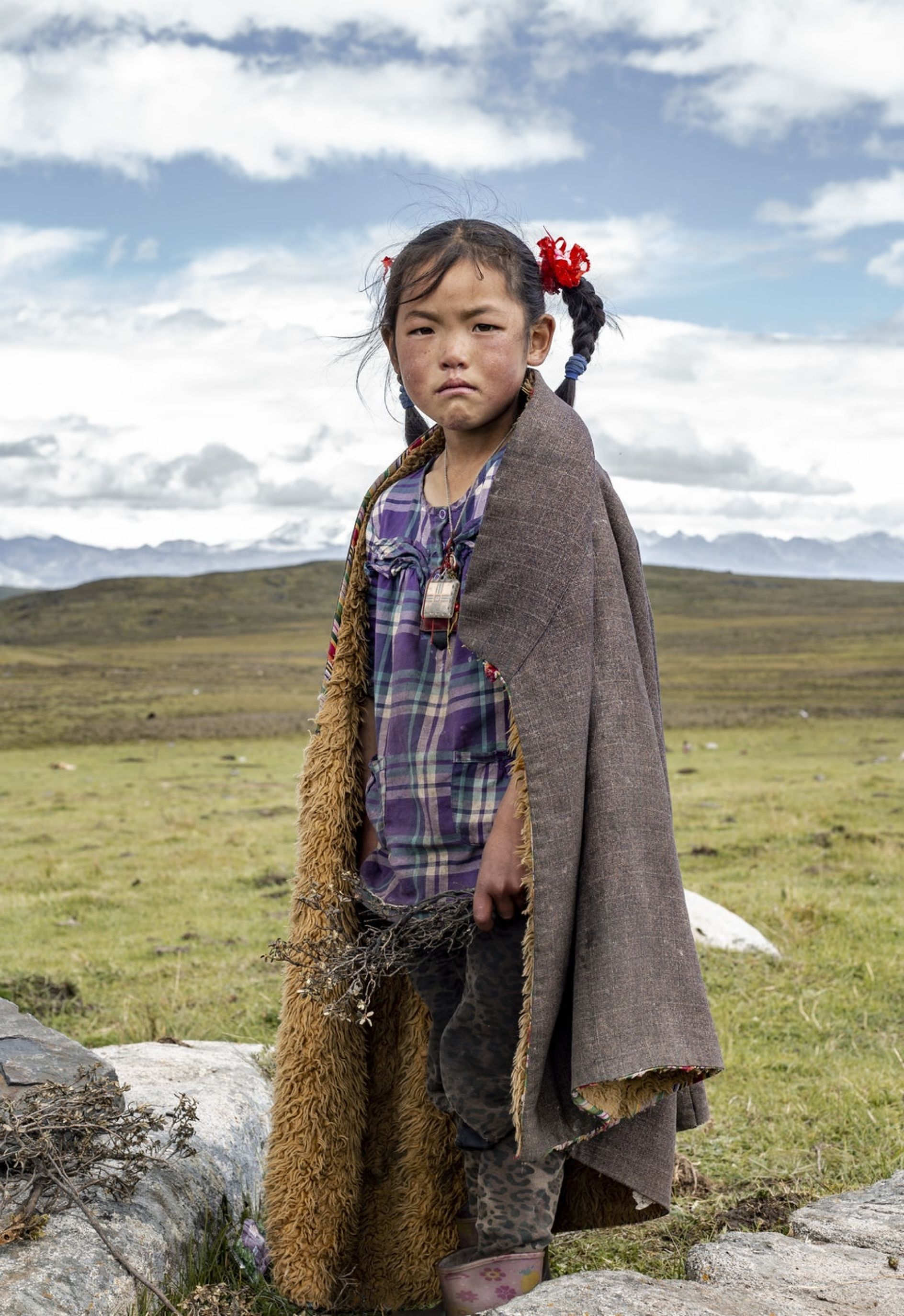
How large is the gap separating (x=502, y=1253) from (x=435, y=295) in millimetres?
2351

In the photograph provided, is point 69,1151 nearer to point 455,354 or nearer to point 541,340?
point 455,354

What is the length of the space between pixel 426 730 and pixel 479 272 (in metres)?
1.13

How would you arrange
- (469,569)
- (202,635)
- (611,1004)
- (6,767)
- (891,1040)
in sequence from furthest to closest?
(202,635) < (6,767) < (891,1040) < (469,569) < (611,1004)

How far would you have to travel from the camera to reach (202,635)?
112688 millimetres

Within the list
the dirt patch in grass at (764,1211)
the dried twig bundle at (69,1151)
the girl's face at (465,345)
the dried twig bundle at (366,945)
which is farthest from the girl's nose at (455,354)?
the dirt patch in grass at (764,1211)

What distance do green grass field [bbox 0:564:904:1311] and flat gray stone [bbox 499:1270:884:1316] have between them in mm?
857

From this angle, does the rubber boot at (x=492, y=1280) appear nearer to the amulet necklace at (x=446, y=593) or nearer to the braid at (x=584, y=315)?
the amulet necklace at (x=446, y=593)

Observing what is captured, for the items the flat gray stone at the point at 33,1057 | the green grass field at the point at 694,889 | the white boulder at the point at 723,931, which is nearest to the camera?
the flat gray stone at the point at 33,1057

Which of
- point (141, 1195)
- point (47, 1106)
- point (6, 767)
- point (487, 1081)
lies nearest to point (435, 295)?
point (487, 1081)

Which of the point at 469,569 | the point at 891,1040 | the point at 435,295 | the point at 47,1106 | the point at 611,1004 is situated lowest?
the point at 891,1040

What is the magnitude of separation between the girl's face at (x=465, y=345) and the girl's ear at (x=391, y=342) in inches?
4.9

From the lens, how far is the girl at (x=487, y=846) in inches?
98.1

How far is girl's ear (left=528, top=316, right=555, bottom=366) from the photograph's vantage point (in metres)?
2.87

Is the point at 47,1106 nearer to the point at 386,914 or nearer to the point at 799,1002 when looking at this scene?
the point at 386,914
